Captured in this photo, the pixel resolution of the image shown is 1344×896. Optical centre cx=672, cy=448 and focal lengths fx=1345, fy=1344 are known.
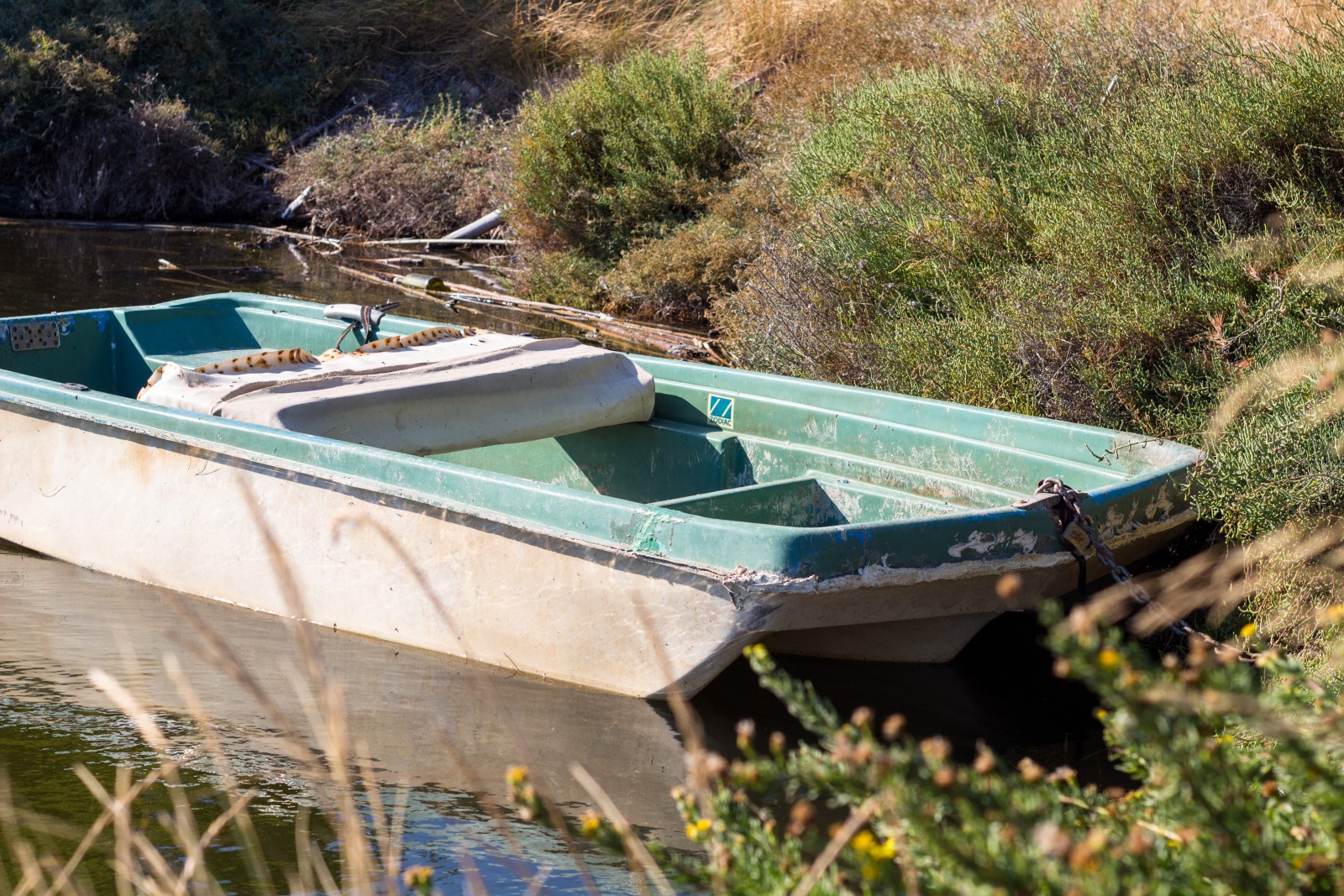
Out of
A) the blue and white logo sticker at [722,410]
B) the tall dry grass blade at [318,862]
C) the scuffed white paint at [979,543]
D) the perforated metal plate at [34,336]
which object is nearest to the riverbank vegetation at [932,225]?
the scuffed white paint at [979,543]

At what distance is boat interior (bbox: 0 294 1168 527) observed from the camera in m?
4.16

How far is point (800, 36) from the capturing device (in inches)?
475

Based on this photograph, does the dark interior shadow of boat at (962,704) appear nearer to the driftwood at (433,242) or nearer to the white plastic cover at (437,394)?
the white plastic cover at (437,394)

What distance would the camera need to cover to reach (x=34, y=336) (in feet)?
18.5

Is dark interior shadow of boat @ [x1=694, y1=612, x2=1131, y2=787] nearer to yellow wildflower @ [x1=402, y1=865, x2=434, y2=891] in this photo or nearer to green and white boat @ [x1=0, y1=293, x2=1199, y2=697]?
green and white boat @ [x1=0, y1=293, x2=1199, y2=697]

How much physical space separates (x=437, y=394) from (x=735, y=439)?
3.54 feet

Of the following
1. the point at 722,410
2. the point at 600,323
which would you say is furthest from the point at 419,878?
the point at 600,323

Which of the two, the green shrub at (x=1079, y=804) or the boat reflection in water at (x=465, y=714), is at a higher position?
the green shrub at (x=1079, y=804)

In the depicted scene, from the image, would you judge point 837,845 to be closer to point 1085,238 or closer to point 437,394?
point 437,394

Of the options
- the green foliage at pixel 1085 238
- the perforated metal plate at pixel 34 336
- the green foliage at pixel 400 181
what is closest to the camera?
the green foliage at pixel 1085 238

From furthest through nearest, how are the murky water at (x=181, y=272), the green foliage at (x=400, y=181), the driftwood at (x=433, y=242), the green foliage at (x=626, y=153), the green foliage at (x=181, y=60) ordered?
the green foliage at (x=181, y=60), the green foliage at (x=400, y=181), the driftwood at (x=433, y=242), the green foliage at (x=626, y=153), the murky water at (x=181, y=272)

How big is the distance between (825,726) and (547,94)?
1453 cm

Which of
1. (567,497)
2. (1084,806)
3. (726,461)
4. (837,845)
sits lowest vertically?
(726,461)

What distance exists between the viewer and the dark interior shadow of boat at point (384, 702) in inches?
127
